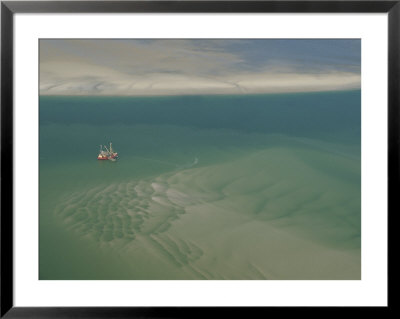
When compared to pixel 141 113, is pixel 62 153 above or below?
below

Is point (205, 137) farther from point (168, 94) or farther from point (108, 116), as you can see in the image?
point (108, 116)

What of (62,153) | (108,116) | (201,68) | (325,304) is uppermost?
(201,68)

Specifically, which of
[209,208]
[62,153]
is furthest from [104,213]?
[209,208]

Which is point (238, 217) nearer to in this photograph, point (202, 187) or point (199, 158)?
point (202, 187)

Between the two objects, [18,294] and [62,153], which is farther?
[62,153]

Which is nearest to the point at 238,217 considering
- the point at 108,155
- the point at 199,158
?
the point at 199,158

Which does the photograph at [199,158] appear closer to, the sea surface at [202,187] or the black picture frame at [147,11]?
the sea surface at [202,187]
